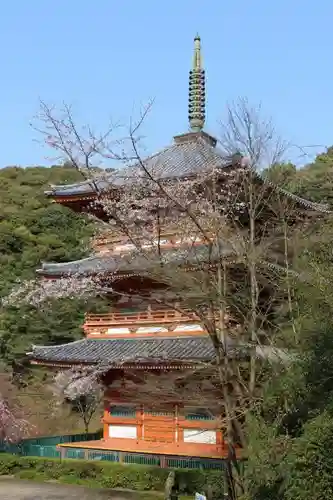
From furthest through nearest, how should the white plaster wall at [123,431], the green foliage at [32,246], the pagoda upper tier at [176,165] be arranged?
the green foliage at [32,246]
the pagoda upper tier at [176,165]
the white plaster wall at [123,431]

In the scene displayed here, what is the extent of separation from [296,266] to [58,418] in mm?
30107

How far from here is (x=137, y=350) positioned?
17.7 meters

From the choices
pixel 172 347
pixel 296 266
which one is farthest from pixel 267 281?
pixel 172 347

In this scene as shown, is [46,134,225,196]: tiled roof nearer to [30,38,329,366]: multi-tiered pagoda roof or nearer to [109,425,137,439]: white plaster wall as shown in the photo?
[30,38,329,366]: multi-tiered pagoda roof

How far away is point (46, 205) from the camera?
7162cm

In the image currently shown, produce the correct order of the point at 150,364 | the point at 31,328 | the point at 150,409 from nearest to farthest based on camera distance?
1. the point at 150,364
2. the point at 150,409
3. the point at 31,328

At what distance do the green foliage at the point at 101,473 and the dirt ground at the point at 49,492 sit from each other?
1.46 feet

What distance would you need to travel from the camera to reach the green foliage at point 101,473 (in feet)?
52.7

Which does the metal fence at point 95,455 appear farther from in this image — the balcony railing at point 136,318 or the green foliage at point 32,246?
the green foliage at point 32,246

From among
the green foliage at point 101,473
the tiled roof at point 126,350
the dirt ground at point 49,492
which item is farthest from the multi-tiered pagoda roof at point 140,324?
the dirt ground at point 49,492

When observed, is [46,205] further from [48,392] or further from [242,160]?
[242,160]

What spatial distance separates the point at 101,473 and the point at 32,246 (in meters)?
45.6

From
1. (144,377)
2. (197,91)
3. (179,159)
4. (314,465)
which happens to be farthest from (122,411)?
(314,465)

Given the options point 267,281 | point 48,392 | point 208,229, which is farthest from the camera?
point 48,392
